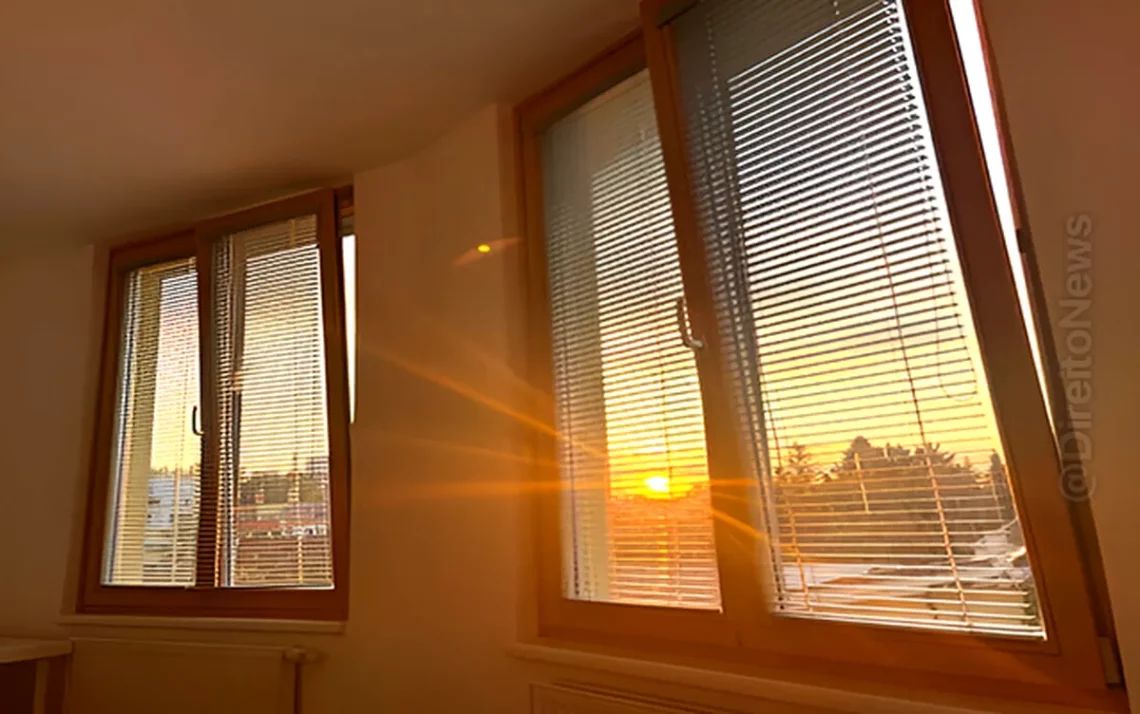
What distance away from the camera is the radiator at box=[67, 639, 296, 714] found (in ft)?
8.04

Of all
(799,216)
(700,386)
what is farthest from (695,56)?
(700,386)

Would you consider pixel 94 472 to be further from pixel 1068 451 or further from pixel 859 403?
pixel 1068 451

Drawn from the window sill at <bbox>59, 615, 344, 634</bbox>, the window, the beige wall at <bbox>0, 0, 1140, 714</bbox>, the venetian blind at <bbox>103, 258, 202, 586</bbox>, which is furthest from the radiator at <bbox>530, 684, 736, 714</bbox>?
the venetian blind at <bbox>103, 258, 202, 586</bbox>

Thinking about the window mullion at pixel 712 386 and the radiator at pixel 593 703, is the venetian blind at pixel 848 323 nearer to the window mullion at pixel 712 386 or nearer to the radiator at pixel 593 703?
the window mullion at pixel 712 386

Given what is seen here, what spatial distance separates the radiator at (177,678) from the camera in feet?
8.04

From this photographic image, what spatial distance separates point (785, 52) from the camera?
1689 millimetres

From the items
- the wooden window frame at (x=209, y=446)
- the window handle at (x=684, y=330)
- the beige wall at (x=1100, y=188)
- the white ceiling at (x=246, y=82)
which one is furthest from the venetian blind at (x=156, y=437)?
the beige wall at (x=1100, y=188)

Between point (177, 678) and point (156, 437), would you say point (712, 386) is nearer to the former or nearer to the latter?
point (177, 678)

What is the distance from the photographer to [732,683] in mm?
1527

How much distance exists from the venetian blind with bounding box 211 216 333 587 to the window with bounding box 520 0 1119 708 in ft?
3.41

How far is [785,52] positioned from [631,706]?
5.03ft

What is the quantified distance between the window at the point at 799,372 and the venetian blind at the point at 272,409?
1.04m

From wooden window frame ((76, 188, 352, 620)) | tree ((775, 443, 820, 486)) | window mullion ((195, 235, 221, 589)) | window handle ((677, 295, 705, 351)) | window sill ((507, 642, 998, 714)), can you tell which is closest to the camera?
window sill ((507, 642, 998, 714))

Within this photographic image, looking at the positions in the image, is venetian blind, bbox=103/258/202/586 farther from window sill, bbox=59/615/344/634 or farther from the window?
the window
